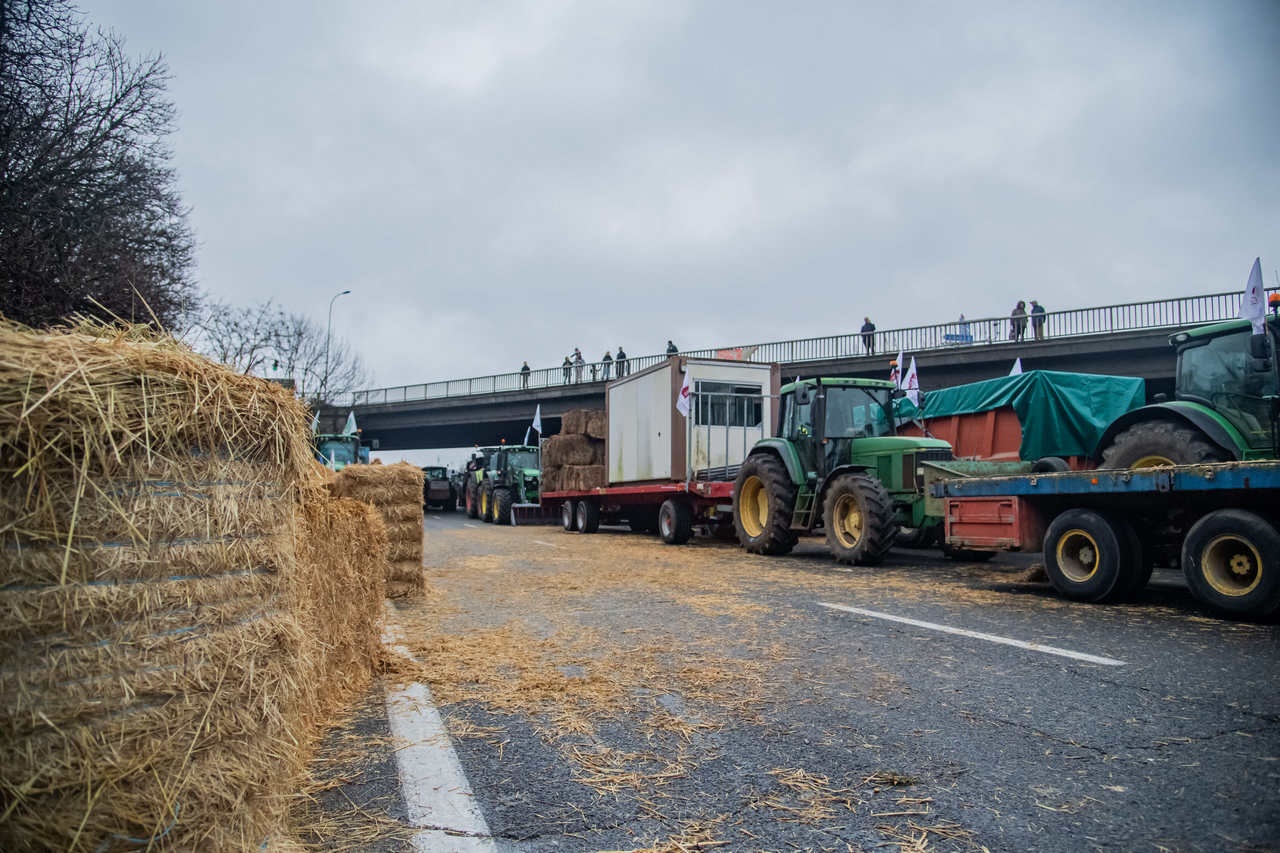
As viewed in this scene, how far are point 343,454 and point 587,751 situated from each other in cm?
2593

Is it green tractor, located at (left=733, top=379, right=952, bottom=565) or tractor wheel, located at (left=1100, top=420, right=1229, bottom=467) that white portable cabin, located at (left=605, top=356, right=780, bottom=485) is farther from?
tractor wheel, located at (left=1100, top=420, right=1229, bottom=467)

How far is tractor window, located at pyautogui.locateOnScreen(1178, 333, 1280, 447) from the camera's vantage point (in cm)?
813

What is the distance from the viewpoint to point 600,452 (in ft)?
72.4

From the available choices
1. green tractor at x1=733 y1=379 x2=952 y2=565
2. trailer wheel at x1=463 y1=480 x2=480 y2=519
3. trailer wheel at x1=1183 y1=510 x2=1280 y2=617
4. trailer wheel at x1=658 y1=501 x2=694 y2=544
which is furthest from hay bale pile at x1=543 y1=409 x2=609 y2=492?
trailer wheel at x1=1183 y1=510 x2=1280 y2=617

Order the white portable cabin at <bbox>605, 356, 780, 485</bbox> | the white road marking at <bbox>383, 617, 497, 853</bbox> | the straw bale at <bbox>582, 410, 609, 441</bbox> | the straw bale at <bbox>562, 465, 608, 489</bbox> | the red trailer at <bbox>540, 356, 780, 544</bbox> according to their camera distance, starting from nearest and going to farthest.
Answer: the white road marking at <bbox>383, 617, 497, 853</bbox> < the red trailer at <bbox>540, 356, 780, 544</bbox> < the white portable cabin at <bbox>605, 356, 780, 485</bbox> < the straw bale at <bbox>562, 465, 608, 489</bbox> < the straw bale at <bbox>582, 410, 609, 441</bbox>

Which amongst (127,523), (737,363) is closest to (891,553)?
(737,363)

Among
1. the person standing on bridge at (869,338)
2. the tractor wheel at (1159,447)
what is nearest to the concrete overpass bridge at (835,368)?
the person standing on bridge at (869,338)

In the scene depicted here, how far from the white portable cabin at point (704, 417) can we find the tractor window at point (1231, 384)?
7.27m

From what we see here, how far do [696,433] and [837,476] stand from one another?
4.24 meters

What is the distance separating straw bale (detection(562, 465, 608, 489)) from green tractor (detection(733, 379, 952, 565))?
7.32 meters

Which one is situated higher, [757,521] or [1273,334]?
[1273,334]

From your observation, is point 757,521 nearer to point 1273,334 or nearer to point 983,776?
point 1273,334

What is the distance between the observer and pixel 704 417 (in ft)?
50.9

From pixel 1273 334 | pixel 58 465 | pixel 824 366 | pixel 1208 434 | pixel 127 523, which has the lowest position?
pixel 127 523
